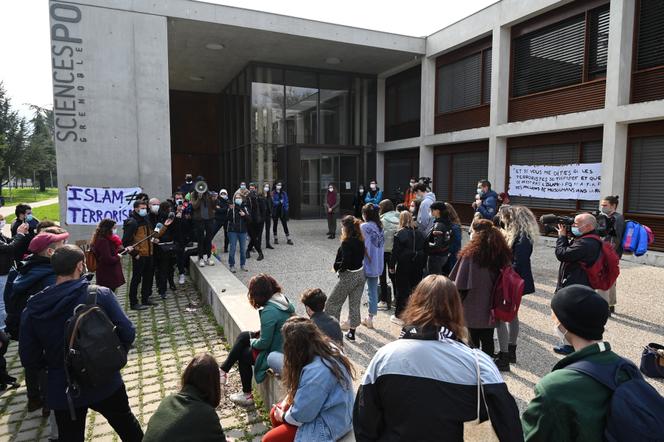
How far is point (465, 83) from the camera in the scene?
16.0 meters

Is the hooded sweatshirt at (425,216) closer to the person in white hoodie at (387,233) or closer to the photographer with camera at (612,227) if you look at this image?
the person in white hoodie at (387,233)

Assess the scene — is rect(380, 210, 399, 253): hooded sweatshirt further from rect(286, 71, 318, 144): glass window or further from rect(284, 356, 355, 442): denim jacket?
rect(286, 71, 318, 144): glass window

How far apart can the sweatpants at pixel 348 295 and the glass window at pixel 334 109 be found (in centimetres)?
1468

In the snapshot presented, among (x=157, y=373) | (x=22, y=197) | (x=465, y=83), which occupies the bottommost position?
(x=157, y=373)

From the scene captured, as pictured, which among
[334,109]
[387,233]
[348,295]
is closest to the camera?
[348,295]

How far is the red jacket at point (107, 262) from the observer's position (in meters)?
6.03

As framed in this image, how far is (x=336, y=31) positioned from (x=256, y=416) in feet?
48.1

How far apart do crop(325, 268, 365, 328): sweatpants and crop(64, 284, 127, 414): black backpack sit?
9.68 ft

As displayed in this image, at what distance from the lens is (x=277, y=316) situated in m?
3.66

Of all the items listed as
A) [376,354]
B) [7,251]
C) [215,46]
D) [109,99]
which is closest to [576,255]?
[376,354]

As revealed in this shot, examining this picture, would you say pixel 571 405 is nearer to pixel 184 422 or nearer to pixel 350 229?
pixel 184 422

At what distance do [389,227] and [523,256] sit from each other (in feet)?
7.27

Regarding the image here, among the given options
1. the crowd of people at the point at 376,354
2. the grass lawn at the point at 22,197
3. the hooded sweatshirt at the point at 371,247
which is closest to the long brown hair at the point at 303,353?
the crowd of people at the point at 376,354

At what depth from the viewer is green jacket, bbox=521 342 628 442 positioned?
1.58 metres
